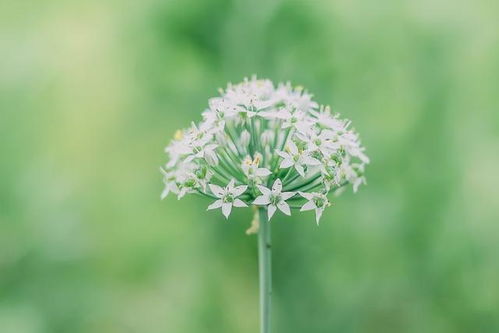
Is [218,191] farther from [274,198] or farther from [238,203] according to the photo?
[274,198]

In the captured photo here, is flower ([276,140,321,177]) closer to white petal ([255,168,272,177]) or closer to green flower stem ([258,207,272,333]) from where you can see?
white petal ([255,168,272,177])

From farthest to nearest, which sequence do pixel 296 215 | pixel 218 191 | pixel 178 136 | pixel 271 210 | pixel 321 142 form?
pixel 296 215 < pixel 178 136 < pixel 321 142 < pixel 218 191 < pixel 271 210

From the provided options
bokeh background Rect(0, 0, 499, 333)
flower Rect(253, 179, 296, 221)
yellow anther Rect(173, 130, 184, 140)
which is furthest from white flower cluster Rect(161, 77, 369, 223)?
bokeh background Rect(0, 0, 499, 333)

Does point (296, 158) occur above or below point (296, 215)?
below

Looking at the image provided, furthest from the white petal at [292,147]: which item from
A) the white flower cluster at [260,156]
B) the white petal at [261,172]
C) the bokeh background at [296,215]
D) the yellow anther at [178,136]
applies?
the bokeh background at [296,215]

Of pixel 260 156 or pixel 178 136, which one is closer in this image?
pixel 260 156

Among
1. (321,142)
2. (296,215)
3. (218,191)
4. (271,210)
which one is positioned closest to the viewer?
(271,210)

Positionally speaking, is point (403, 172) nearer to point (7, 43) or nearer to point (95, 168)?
point (95, 168)

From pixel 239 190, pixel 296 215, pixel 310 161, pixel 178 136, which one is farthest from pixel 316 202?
pixel 296 215
